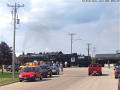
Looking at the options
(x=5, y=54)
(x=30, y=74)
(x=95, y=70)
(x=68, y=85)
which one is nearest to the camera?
(x=68, y=85)

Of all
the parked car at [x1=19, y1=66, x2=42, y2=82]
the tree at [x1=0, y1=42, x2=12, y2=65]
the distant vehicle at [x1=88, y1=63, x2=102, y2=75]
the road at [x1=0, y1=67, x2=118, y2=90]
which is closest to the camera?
the road at [x1=0, y1=67, x2=118, y2=90]

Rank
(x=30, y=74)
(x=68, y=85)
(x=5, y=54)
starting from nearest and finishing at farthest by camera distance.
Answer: (x=68, y=85) → (x=30, y=74) → (x=5, y=54)

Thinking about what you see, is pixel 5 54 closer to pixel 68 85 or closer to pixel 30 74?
pixel 30 74

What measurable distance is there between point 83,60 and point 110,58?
126ft

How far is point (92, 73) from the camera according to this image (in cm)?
3744

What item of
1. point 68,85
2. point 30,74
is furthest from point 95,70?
point 68,85

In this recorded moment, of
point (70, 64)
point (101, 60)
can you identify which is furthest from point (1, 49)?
point (101, 60)

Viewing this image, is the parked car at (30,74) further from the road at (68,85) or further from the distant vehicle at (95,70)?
the distant vehicle at (95,70)

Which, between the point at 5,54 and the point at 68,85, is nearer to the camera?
the point at 68,85

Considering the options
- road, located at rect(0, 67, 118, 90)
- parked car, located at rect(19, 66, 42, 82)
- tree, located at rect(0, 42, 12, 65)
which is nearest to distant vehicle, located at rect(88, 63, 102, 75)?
road, located at rect(0, 67, 118, 90)

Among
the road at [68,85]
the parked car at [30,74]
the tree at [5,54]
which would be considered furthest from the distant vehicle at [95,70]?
the tree at [5,54]

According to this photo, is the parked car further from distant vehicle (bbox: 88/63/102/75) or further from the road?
distant vehicle (bbox: 88/63/102/75)

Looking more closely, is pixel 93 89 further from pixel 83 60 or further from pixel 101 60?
pixel 101 60

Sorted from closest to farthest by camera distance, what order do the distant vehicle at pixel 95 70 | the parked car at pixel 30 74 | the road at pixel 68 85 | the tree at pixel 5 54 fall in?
the road at pixel 68 85 < the parked car at pixel 30 74 < the distant vehicle at pixel 95 70 < the tree at pixel 5 54
